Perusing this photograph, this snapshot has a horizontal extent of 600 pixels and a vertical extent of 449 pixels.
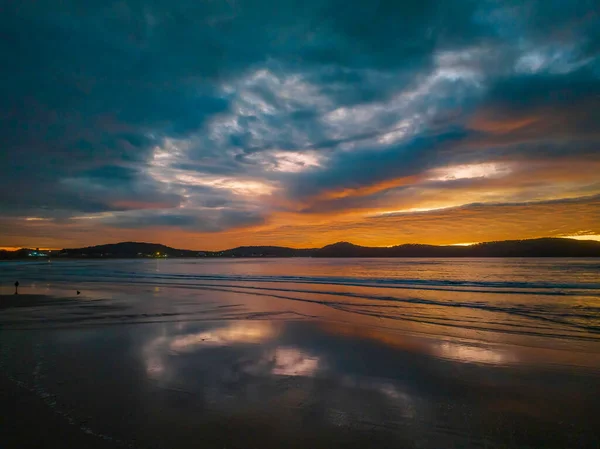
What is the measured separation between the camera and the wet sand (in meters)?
5.21

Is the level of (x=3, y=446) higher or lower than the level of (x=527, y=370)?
higher

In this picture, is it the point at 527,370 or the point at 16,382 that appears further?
the point at 527,370

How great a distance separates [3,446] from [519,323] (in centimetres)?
1832

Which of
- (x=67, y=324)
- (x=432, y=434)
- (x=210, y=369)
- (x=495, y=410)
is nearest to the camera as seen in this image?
(x=432, y=434)

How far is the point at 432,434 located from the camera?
5.37 m

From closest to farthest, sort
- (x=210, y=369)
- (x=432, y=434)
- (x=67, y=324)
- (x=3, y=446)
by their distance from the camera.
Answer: (x=3, y=446)
(x=432, y=434)
(x=210, y=369)
(x=67, y=324)

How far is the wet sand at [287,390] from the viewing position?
5215 mm

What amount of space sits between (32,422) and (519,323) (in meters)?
18.0

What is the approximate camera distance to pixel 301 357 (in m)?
9.83

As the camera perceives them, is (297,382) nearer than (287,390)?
No

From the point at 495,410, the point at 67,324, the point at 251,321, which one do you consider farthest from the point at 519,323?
the point at 67,324

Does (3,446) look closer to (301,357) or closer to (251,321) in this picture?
(301,357)

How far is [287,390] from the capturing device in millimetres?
7160

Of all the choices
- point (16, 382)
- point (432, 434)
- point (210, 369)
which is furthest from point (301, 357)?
point (16, 382)
